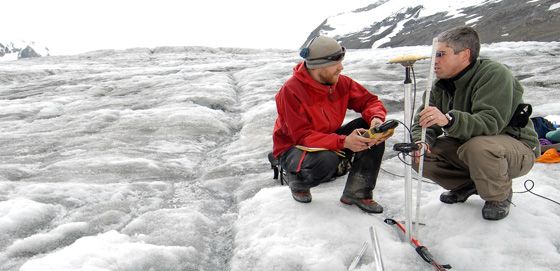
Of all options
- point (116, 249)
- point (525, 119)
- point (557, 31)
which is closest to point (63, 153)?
point (116, 249)

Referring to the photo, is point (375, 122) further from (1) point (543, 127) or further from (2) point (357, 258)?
(1) point (543, 127)

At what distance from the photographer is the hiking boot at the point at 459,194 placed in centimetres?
379

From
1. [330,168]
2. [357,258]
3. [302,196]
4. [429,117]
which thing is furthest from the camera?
[302,196]

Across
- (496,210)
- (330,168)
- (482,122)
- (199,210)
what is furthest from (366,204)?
(199,210)

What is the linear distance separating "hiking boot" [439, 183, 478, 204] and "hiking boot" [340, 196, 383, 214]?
2.03ft

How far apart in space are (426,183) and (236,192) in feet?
7.24

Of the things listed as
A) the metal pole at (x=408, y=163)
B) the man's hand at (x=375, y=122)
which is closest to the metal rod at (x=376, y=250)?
the metal pole at (x=408, y=163)

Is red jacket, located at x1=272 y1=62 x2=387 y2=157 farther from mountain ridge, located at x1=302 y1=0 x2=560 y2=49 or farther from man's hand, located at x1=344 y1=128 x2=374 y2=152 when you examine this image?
mountain ridge, located at x1=302 y1=0 x2=560 y2=49

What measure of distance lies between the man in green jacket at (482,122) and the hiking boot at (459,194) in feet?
0.11

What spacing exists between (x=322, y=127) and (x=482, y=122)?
1.38m

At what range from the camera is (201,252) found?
3.61 meters

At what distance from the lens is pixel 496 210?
136 inches

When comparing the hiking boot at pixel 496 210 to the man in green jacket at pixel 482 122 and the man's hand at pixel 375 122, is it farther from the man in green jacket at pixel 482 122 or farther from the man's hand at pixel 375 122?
the man's hand at pixel 375 122

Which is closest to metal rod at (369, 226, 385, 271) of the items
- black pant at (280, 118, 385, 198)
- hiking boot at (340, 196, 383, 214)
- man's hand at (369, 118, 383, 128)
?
hiking boot at (340, 196, 383, 214)
